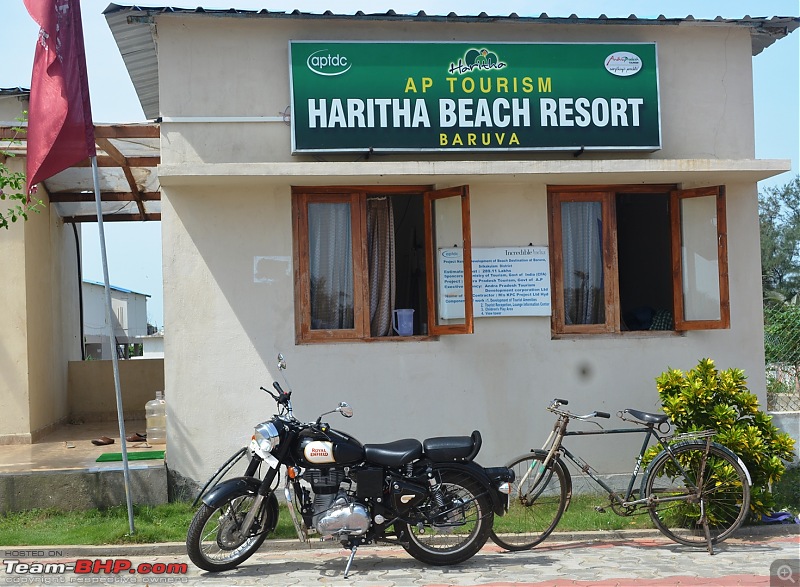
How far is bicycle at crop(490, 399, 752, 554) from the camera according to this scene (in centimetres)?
761

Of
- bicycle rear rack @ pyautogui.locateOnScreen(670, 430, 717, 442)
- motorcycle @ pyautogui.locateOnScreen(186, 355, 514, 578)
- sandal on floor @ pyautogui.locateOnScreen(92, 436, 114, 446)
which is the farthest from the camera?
sandal on floor @ pyautogui.locateOnScreen(92, 436, 114, 446)

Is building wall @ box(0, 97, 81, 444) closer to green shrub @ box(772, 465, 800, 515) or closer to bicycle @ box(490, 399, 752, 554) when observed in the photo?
bicycle @ box(490, 399, 752, 554)

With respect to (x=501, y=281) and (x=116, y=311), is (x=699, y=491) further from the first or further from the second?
(x=116, y=311)

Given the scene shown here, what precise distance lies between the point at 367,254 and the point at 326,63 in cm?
194

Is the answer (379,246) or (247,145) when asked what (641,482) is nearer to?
(379,246)

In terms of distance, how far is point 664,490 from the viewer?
25.1 feet

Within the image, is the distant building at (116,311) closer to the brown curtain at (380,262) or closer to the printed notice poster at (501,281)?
the brown curtain at (380,262)

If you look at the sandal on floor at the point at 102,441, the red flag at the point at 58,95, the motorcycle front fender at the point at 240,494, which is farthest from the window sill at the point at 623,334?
the sandal on floor at the point at 102,441

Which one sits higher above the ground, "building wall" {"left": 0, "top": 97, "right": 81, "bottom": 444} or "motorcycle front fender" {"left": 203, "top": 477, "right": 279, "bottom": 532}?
"building wall" {"left": 0, "top": 97, "right": 81, "bottom": 444}

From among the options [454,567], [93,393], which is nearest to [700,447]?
[454,567]

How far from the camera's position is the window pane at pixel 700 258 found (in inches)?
364

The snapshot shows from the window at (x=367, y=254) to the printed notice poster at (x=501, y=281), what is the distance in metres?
0.09

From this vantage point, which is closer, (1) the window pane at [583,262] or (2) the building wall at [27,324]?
(1) the window pane at [583,262]

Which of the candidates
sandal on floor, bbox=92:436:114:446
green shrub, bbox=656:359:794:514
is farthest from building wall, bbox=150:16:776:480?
sandal on floor, bbox=92:436:114:446
